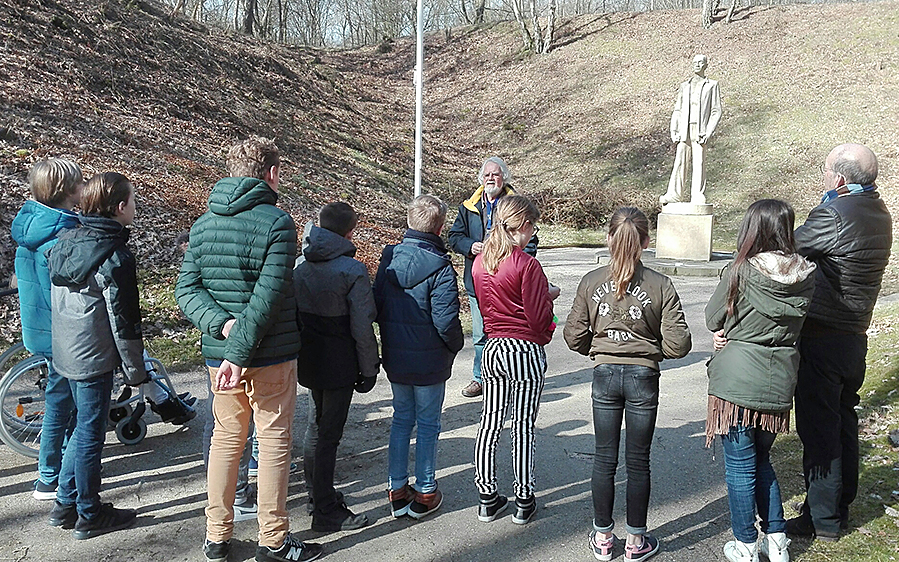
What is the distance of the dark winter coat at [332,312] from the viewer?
4027 mm

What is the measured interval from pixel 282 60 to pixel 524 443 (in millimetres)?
28735

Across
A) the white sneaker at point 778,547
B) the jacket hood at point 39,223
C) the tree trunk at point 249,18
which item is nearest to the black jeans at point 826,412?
the white sneaker at point 778,547

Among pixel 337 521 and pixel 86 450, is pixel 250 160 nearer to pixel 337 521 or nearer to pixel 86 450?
pixel 86 450

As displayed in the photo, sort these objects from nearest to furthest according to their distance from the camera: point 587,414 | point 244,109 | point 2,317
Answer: point 587,414, point 2,317, point 244,109

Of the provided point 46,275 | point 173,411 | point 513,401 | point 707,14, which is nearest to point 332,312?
point 513,401

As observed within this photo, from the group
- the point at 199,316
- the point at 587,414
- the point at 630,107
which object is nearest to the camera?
the point at 199,316

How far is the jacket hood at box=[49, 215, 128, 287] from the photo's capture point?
3.91 metres

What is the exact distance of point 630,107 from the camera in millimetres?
29281

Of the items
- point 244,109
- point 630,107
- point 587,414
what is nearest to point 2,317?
point 587,414

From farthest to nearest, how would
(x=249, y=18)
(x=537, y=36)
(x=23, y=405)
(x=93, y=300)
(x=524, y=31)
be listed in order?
(x=524, y=31) < (x=537, y=36) < (x=249, y=18) < (x=23, y=405) < (x=93, y=300)

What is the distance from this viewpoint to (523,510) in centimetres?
418

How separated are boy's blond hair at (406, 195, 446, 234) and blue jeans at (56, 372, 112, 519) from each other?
193 cm

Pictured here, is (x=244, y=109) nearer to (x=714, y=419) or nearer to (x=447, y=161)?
(x=447, y=161)

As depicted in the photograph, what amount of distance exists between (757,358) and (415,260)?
6.22 ft
